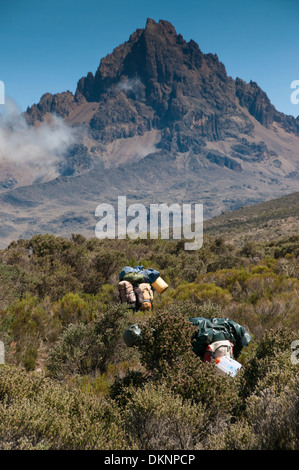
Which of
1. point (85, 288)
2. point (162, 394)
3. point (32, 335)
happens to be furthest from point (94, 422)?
point (85, 288)

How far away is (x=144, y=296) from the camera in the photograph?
29.5 feet

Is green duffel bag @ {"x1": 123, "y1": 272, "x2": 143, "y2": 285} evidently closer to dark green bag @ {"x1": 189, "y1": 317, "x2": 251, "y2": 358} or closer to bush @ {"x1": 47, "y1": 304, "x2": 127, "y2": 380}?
bush @ {"x1": 47, "y1": 304, "x2": 127, "y2": 380}

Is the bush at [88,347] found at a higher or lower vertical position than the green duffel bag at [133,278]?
lower

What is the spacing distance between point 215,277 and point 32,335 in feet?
20.3

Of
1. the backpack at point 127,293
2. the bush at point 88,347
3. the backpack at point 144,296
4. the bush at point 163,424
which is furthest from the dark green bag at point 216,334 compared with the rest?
the backpack at point 127,293

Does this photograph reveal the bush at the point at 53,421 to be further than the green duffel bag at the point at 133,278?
No

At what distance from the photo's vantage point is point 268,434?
2990mm

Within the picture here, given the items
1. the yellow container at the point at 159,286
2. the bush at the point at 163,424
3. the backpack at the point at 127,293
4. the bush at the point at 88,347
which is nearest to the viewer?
the bush at the point at 163,424

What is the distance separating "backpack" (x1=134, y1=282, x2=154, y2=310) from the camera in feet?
28.6

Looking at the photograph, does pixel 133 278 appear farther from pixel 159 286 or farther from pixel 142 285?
pixel 159 286

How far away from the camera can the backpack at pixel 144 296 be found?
8.70 metres

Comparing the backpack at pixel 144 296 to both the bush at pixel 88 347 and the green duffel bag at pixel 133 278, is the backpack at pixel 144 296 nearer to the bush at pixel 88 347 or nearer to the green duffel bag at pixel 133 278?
the green duffel bag at pixel 133 278

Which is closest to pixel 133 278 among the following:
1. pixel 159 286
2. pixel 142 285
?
pixel 142 285
